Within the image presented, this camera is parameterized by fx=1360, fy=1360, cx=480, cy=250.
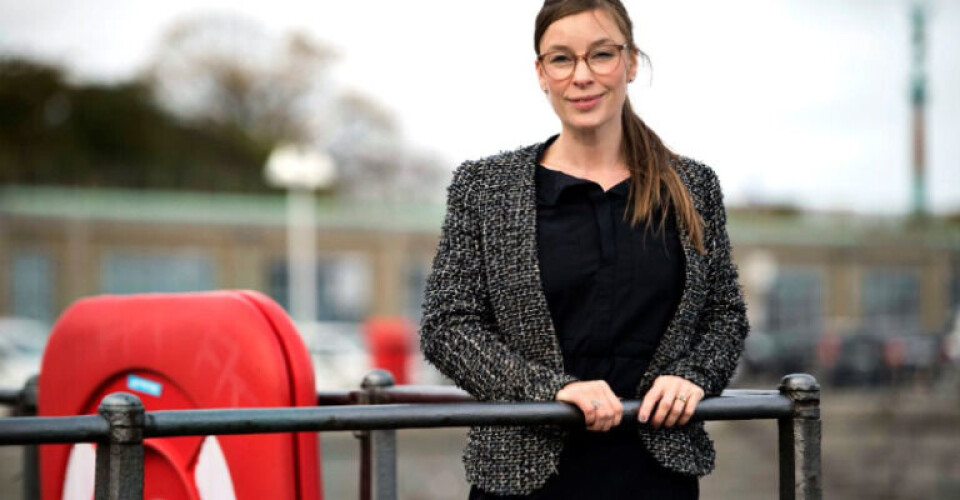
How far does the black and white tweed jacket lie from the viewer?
2.42m

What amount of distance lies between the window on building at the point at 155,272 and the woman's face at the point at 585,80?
3773 centimetres

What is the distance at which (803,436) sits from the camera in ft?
8.45

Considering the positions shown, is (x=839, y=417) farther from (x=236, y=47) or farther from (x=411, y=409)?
(x=236, y=47)

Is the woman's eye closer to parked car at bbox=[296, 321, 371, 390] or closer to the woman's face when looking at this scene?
the woman's face

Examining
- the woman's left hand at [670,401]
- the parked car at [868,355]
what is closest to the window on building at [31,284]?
the parked car at [868,355]

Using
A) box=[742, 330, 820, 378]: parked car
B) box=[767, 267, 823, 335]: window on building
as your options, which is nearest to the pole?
box=[742, 330, 820, 378]: parked car

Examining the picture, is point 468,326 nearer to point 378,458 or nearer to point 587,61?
point 587,61

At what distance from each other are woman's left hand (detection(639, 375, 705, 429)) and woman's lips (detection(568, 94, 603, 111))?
1.71 ft

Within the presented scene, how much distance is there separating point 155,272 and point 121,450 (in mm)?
39285

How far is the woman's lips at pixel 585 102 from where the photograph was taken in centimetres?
254

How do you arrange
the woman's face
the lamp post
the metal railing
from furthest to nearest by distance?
the lamp post → the woman's face → the metal railing

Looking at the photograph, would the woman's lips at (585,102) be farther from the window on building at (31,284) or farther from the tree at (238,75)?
the tree at (238,75)

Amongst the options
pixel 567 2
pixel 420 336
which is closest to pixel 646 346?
pixel 420 336

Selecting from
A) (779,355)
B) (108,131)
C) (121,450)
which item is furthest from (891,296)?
(121,450)
